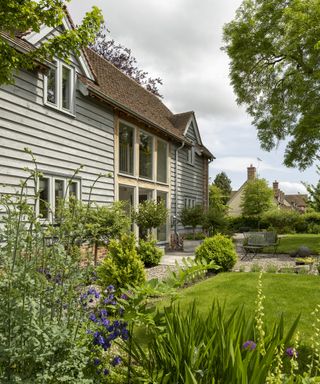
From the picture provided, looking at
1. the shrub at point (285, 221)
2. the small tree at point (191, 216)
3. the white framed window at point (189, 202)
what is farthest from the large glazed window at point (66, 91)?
the shrub at point (285, 221)

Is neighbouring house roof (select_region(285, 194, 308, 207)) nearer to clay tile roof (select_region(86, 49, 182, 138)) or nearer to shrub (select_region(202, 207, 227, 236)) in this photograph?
shrub (select_region(202, 207, 227, 236))

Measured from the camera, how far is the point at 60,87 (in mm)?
10453

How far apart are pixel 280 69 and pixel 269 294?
19561 millimetres

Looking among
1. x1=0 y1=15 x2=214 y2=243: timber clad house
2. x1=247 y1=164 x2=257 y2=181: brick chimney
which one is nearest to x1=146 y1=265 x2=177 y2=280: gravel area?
x1=0 y1=15 x2=214 y2=243: timber clad house

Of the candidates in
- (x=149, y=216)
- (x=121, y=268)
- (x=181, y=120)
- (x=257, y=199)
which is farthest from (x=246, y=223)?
(x=121, y=268)

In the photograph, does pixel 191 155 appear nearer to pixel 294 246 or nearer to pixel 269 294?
pixel 294 246

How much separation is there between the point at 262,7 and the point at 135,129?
12.7 m

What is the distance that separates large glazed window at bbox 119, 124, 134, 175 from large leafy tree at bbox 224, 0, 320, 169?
10172mm

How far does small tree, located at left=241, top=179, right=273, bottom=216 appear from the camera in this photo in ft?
132

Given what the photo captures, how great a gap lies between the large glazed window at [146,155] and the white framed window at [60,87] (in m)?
6.24

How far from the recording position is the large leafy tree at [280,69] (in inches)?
721

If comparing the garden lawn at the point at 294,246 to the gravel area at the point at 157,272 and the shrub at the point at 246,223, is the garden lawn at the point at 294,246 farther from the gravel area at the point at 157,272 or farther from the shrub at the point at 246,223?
the shrub at the point at 246,223

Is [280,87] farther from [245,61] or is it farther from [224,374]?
[224,374]

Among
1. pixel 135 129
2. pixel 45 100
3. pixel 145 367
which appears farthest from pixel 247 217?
pixel 145 367
